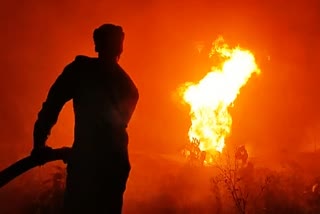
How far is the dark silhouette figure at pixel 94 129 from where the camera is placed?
13.1 ft

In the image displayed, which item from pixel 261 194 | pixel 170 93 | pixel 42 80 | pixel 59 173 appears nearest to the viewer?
pixel 59 173

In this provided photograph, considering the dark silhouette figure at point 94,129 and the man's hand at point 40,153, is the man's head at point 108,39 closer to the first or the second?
the dark silhouette figure at point 94,129

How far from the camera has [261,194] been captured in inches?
1294

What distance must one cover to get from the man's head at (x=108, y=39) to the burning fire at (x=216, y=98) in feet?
124

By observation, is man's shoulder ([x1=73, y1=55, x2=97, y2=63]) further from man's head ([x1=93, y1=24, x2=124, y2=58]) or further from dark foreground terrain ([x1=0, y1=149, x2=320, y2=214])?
dark foreground terrain ([x1=0, y1=149, x2=320, y2=214])

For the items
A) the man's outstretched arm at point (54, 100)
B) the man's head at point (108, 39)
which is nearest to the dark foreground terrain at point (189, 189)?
the man's head at point (108, 39)

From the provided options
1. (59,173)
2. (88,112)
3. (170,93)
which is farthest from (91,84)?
(170,93)

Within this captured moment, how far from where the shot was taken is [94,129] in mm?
4051

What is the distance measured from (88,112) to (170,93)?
179 feet

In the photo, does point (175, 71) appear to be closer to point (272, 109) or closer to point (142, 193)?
point (272, 109)

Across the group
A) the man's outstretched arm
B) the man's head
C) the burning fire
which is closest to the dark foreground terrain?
the burning fire

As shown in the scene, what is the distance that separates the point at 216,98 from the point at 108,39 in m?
40.9

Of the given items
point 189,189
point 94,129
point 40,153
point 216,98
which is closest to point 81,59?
point 94,129

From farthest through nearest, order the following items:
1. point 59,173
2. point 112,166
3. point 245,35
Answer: point 245,35 → point 59,173 → point 112,166
